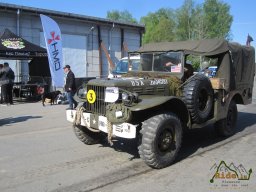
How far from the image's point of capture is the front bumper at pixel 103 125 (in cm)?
582

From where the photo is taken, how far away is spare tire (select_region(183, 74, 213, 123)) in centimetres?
689

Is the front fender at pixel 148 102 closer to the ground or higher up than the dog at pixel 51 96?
higher up

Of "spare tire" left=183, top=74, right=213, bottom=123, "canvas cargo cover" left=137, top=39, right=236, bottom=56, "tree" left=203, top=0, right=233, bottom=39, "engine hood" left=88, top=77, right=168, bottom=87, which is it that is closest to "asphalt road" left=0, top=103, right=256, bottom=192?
"spare tire" left=183, top=74, right=213, bottom=123

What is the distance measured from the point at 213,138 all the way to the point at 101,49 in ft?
55.1

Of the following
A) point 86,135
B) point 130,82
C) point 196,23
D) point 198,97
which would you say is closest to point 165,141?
point 130,82

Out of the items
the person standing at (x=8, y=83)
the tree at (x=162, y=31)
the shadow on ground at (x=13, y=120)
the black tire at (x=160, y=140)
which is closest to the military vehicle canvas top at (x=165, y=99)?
the black tire at (x=160, y=140)

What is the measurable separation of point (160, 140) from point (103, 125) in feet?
3.42

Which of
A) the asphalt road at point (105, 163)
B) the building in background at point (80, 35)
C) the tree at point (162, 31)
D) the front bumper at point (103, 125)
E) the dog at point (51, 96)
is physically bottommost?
the asphalt road at point (105, 163)

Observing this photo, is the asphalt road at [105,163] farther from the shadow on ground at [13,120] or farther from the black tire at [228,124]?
the shadow on ground at [13,120]

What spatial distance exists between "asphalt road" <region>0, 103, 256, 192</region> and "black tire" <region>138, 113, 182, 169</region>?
186 millimetres

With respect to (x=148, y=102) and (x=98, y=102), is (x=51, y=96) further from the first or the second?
(x=148, y=102)

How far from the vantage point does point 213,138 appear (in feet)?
28.0

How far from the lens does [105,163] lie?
6312 millimetres

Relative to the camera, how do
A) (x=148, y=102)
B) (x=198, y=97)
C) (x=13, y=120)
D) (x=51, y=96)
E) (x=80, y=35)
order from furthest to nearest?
(x=80, y=35)
(x=51, y=96)
(x=13, y=120)
(x=198, y=97)
(x=148, y=102)
